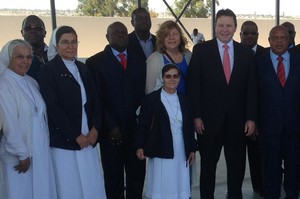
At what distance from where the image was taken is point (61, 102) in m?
3.41

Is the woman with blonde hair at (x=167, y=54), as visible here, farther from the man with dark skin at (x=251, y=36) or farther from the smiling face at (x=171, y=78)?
the man with dark skin at (x=251, y=36)

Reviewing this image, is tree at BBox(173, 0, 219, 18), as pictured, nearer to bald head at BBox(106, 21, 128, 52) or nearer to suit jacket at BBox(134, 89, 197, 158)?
bald head at BBox(106, 21, 128, 52)

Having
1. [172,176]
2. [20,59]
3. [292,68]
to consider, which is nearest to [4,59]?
[20,59]

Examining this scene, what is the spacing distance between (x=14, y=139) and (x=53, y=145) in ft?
1.16

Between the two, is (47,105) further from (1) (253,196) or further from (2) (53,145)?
(1) (253,196)

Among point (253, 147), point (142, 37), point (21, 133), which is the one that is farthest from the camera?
point (142, 37)

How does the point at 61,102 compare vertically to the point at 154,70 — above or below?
below

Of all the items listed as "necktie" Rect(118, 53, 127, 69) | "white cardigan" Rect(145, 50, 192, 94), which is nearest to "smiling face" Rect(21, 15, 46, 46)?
"necktie" Rect(118, 53, 127, 69)

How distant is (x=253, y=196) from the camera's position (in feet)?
15.4

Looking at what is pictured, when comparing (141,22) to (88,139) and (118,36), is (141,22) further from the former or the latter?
(88,139)

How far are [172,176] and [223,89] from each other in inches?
35.4

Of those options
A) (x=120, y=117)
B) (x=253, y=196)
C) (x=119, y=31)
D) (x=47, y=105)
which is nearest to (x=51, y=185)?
(x=47, y=105)

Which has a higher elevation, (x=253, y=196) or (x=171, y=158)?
(x=171, y=158)

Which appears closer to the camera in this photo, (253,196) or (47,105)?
(47,105)
